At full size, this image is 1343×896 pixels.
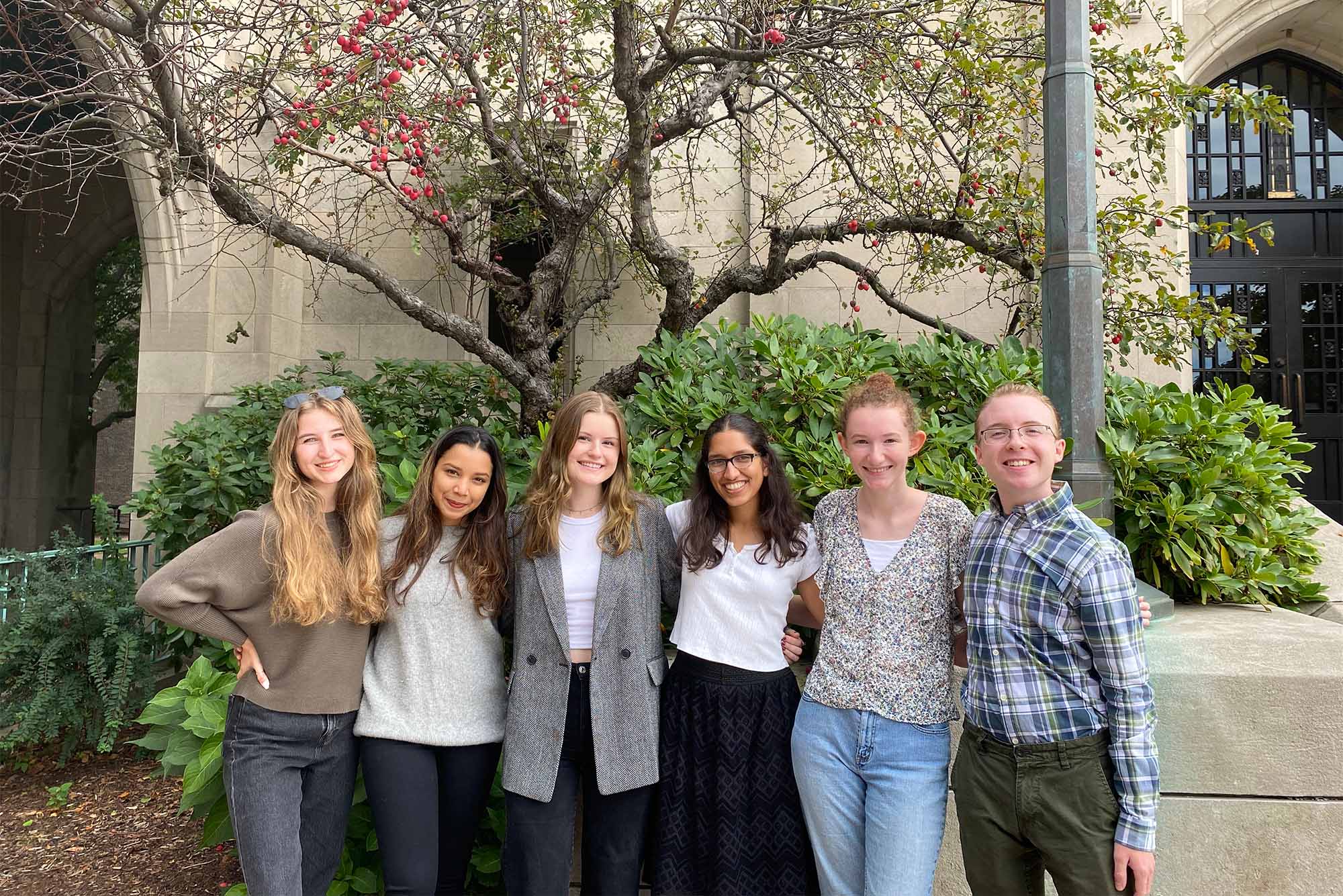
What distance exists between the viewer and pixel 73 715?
5.08m

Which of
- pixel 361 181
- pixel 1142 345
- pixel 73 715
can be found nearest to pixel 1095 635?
pixel 1142 345

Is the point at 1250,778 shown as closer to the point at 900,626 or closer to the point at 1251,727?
the point at 1251,727

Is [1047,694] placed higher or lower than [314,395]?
lower

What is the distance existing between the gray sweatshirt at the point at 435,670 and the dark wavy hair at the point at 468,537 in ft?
0.08

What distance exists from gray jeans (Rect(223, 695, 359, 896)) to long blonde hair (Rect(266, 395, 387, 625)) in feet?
0.95

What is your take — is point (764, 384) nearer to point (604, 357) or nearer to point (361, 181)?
point (604, 357)

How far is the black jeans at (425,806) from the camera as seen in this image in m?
2.37

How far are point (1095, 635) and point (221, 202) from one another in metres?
4.66

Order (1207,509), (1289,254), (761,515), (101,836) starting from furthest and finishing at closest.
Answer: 1. (1289,254)
2. (101,836)
3. (1207,509)
4. (761,515)

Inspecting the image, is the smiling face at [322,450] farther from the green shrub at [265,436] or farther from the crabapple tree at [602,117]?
the crabapple tree at [602,117]

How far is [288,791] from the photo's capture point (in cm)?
236

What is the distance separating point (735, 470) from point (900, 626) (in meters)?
0.61

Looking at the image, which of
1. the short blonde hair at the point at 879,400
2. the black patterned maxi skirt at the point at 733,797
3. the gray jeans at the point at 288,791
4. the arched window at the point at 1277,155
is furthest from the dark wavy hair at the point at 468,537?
the arched window at the point at 1277,155

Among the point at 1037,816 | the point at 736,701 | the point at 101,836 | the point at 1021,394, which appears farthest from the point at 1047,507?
the point at 101,836
